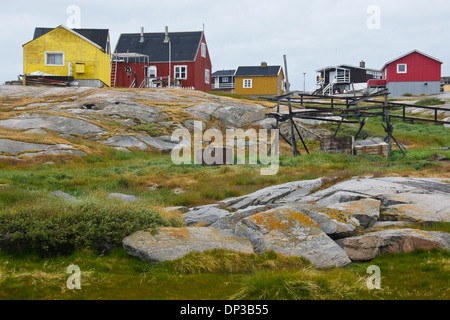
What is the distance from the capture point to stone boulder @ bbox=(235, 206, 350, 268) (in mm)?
8422

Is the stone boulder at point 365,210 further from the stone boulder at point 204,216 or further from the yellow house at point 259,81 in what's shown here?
the yellow house at point 259,81

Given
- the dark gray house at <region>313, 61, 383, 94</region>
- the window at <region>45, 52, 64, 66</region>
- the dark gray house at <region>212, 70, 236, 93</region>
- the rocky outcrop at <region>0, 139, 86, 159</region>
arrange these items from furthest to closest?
the dark gray house at <region>212, 70, 236, 93</region>, the dark gray house at <region>313, 61, 383, 94</region>, the window at <region>45, 52, 64, 66</region>, the rocky outcrop at <region>0, 139, 86, 159</region>

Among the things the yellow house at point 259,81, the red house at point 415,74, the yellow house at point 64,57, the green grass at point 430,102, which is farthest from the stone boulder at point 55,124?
the red house at point 415,74

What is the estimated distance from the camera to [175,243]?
8.26 metres

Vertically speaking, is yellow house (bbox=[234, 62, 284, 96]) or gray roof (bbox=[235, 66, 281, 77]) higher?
gray roof (bbox=[235, 66, 281, 77])

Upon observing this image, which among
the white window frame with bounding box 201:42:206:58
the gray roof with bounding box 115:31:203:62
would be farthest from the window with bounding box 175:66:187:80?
the white window frame with bounding box 201:42:206:58

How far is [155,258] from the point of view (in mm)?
7805

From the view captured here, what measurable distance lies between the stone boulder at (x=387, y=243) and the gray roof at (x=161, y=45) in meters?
50.1

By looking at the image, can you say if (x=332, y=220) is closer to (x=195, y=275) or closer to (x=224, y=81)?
(x=195, y=275)

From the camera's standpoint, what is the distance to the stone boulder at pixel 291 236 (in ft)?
27.6

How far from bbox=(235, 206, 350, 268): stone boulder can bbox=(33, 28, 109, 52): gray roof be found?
45840 millimetres

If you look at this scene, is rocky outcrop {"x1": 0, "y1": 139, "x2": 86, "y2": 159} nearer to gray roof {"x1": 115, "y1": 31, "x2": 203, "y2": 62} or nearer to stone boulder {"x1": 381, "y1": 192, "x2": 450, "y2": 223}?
stone boulder {"x1": 381, "y1": 192, "x2": 450, "y2": 223}

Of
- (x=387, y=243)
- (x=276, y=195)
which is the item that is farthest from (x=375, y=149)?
(x=387, y=243)

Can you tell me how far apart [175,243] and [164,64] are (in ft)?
170
